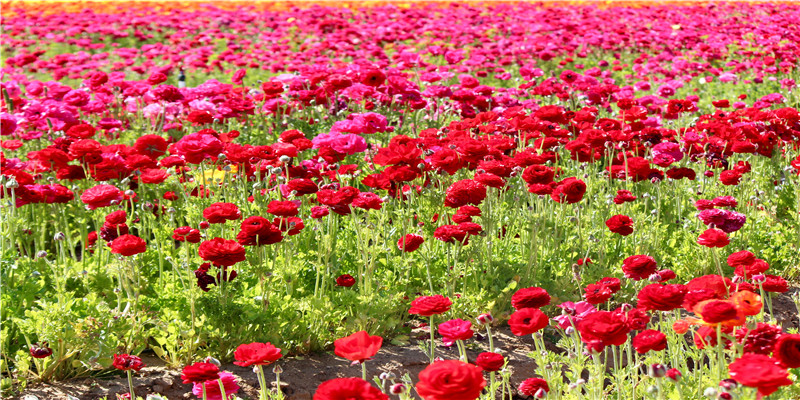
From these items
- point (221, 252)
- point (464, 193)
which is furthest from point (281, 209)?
point (464, 193)

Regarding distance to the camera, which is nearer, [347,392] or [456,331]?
[347,392]

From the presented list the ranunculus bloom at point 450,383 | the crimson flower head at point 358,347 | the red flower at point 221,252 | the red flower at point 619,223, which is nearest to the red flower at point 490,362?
the crimson flower head at point 358,347

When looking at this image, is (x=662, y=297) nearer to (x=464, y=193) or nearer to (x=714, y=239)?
(x=714, y=239)

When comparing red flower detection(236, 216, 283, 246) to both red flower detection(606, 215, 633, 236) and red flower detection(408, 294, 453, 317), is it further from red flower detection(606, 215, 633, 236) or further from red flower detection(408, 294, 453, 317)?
red flower detection(606, 215, 633, 236)

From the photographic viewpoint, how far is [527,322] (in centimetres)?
214

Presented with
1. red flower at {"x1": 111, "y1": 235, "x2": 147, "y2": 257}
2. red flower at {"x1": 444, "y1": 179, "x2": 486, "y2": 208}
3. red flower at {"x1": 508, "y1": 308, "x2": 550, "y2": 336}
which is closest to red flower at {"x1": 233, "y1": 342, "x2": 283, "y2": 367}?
red flower at {"x1": 508, "y1": 308, "x2": 550, "y2": 336}

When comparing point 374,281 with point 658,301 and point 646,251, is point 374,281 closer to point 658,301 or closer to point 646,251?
point 646,251

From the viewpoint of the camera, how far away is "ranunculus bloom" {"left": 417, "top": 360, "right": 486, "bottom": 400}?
158cm

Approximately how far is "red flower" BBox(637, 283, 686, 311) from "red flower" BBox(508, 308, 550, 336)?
0.28m

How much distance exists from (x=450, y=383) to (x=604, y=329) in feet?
1.75

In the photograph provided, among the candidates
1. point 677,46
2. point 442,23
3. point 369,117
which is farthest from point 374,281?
point 442,23

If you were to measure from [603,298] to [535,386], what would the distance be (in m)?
0.40

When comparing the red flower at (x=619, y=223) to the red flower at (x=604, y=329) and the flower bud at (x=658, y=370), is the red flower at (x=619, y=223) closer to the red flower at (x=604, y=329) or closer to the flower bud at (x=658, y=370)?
the red flower at (x=604, y=329)

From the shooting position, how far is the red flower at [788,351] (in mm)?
1724
